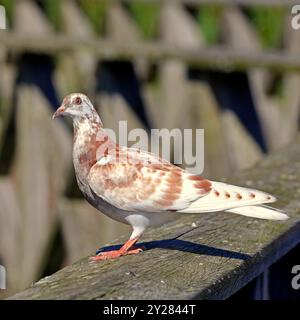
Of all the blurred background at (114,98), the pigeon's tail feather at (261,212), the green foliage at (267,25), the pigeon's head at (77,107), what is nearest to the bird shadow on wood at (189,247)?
the pigeon's tail feather at (261,212)

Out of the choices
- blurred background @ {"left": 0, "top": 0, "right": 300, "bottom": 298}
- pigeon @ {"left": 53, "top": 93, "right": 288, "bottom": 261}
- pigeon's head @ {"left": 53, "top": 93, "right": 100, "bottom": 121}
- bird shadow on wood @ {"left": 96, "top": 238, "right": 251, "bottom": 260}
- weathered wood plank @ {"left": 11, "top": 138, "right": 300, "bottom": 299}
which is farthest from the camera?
blurred background @ {"left": 0, "top": 0, "right": 300, "bottom": 298}

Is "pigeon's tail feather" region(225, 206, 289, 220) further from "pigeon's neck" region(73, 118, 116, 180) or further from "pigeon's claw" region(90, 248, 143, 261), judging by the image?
"pigeon's neck" region(73, 118, 116, 180)

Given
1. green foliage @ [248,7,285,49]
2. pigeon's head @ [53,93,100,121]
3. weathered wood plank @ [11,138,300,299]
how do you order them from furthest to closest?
green foliage @ [248,7,285,49] < pigeon's head @ [53,93,100,121] < weathered wood plank @ [11,138,300,299]

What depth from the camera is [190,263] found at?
2.98 meters

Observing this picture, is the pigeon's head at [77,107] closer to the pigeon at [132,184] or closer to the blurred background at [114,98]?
the pigeon at [132,184]

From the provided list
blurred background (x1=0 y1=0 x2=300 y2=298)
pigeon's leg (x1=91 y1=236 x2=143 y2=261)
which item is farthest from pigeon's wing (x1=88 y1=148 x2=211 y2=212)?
blurred background (x1=0 y1=0 x2=300 y2=298)

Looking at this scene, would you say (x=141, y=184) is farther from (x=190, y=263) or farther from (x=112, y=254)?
(x=190, y=263)

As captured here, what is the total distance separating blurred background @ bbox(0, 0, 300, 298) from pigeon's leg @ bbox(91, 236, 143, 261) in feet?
9.10

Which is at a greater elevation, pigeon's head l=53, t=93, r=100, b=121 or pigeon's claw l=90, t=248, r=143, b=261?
pigeon's head l=53, t=93, r=100, b=121

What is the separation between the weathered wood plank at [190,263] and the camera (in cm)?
269

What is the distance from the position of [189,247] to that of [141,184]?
0.82 ft

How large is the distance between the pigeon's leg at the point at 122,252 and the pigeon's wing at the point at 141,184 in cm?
10

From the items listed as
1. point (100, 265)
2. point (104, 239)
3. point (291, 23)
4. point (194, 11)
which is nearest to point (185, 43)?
point (194, 11)

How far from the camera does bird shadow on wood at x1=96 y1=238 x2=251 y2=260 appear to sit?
307 centimetres
